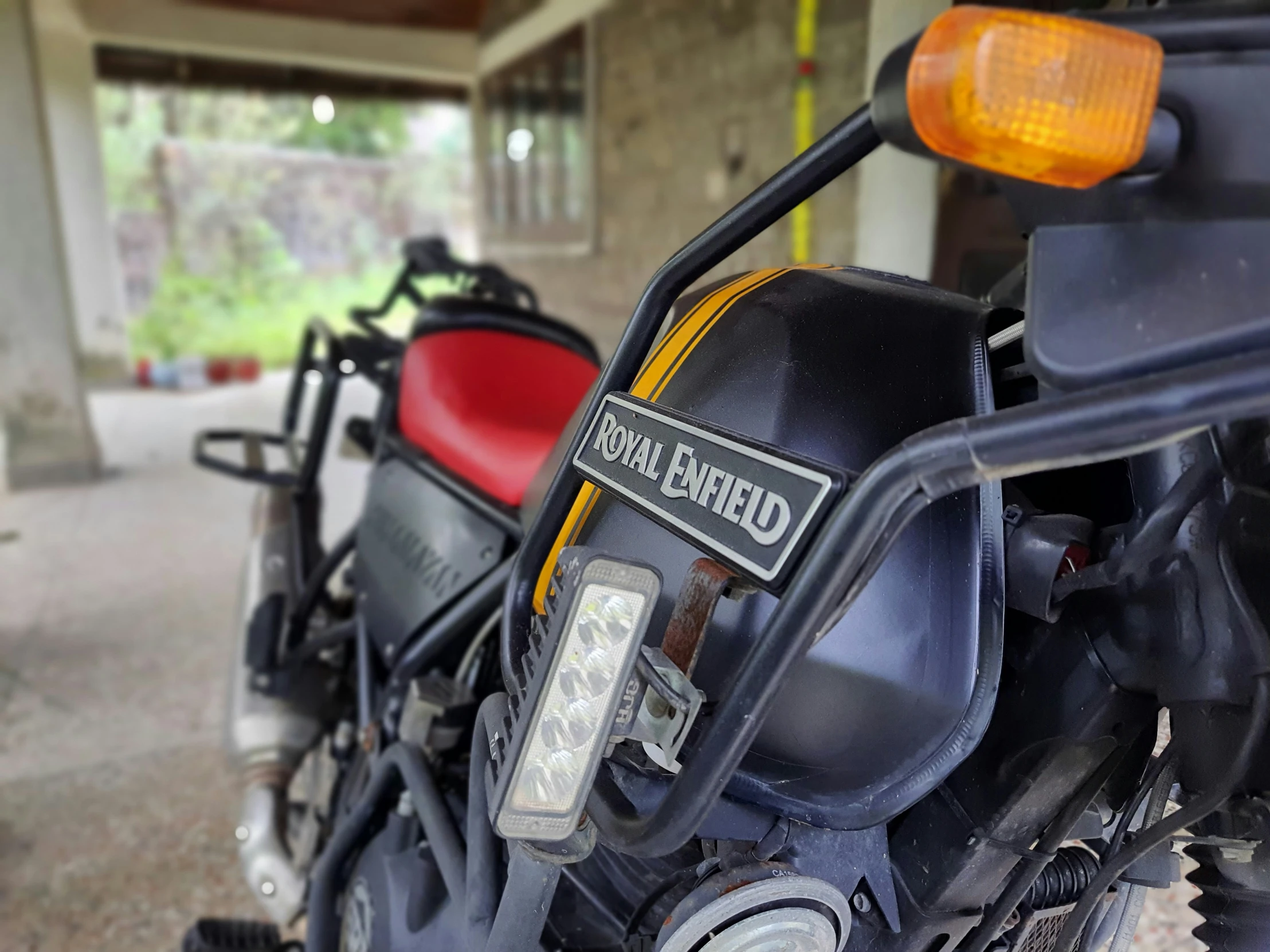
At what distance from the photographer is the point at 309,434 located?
5.32 ft

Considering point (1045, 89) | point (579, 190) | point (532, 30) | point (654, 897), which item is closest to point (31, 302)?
point (579, 190)

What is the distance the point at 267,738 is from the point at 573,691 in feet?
3.71

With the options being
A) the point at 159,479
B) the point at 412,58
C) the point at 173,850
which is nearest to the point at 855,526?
the point at 173,850

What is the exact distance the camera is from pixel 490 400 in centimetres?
127

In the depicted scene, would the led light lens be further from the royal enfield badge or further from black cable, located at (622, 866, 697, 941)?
black cable, located at (622, 866, 697, 941)

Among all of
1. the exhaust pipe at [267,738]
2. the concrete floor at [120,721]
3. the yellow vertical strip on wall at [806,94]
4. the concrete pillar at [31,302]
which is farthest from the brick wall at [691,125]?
the concrete pillar at [31,302]

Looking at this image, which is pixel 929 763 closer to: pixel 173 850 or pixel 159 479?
pixel 173 850

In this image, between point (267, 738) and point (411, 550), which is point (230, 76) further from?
point (411, 550)

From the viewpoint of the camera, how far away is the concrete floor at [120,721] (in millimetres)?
1545

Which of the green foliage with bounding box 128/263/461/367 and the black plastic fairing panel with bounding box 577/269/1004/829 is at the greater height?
the black plastic fairing panel with bounding box 577/269/1004/829

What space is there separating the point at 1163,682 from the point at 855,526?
262mm

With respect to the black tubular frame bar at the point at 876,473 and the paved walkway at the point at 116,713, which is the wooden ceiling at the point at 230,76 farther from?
the black tubular frame bar at the point at 876,473

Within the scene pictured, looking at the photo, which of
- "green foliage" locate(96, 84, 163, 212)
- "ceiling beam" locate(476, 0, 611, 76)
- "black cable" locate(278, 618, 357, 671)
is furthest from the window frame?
"green foliage" locate(96, 84, 163, 212)

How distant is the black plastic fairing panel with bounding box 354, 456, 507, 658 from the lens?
1.06m
